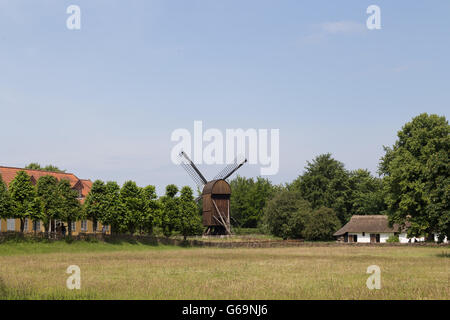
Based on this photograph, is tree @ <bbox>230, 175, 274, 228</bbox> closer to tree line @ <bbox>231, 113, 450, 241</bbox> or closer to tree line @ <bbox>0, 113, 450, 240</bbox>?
tree line @ <bbox>231, 113, 450, 241</bbox>

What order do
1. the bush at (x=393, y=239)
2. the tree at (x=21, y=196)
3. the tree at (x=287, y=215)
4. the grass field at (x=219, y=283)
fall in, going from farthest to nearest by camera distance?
1. the tree at (x=287, y=215)
2. the bush at (x=393, y=239)
3. the tree at (x=21, y=196)
4. the grass field at (x=219, y=283)

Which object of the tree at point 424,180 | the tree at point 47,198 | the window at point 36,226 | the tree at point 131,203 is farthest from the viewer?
the window at point 36,226

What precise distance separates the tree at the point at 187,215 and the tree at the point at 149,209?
4665mm

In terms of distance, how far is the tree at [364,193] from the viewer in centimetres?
10560

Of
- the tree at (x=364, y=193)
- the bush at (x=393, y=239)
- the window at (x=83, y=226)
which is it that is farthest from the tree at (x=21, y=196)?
the tree at (x=364, y=193)

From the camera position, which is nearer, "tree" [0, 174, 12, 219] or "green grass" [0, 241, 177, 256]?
"green grass" [0, 241, 177, 256]

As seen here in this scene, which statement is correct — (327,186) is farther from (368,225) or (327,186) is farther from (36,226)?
(36,226)

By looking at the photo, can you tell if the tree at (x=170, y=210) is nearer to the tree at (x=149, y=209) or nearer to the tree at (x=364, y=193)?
the tree at (x=149, y=209)

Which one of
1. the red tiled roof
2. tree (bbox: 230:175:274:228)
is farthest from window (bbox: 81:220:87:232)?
tree (bbox: 230:175:274:228)

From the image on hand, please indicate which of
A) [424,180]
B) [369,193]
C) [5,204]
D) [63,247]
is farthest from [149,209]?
[369,193]

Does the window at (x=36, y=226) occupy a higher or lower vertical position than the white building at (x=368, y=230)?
higher

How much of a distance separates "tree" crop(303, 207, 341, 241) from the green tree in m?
43.2

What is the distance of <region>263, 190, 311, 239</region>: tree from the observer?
96.8m
